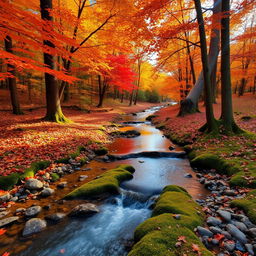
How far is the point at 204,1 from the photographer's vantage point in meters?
12.4

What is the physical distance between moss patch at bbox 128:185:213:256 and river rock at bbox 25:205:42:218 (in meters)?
2.36

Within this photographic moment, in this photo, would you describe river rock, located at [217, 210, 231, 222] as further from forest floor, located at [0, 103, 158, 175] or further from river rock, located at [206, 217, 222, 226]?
forest floor, located at [0, 103, 158, 175]

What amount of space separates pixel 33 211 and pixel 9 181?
1356 mm

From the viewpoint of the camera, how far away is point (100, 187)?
4.45 m

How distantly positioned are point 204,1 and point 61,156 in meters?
15.5

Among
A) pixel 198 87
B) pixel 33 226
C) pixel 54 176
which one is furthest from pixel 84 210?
pixel 198 87

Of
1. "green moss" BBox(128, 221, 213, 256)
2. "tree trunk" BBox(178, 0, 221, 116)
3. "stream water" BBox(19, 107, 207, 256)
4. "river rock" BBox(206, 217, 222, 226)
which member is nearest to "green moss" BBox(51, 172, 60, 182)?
"stream water" BBox(19, 107, 207, 256)

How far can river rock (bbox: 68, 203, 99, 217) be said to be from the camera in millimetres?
3649

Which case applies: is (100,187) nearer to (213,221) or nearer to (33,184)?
(33,184)

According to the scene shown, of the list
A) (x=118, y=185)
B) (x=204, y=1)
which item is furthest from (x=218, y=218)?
(x=204, y=1)

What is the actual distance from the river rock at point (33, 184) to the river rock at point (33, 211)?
2.68ft

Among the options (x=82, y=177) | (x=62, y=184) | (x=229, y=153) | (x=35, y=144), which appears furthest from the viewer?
(x=35, y=144)

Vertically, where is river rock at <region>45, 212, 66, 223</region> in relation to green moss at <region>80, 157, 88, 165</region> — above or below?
below

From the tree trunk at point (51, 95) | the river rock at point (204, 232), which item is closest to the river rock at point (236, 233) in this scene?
the river rock at point (204, 232)
